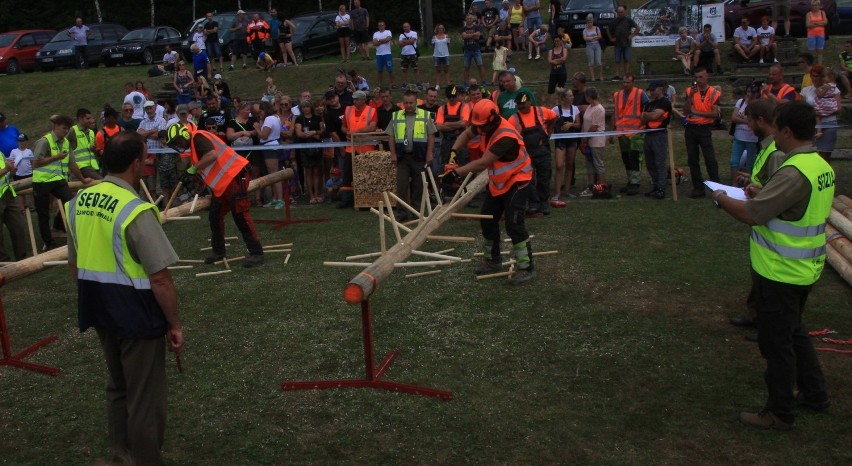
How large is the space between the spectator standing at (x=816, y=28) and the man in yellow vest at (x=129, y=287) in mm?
17442

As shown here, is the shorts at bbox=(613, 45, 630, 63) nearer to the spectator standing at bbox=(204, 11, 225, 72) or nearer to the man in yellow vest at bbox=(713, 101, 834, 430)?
the spectator standing at bbox=(204, 11, 225, 72)

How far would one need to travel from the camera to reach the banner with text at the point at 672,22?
66.3 ft

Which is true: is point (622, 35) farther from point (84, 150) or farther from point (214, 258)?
point (214, 258)

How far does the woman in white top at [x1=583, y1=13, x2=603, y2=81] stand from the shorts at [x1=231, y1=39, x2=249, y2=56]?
32.5 feet

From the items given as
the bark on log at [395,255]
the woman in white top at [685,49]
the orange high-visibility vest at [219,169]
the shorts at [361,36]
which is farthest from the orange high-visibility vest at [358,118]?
the shorts at [361,36]

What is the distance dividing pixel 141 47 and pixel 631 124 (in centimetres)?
1984

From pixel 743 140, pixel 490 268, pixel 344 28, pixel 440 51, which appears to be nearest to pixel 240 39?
pixel 344 28

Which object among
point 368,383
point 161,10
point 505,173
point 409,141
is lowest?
point 368,383

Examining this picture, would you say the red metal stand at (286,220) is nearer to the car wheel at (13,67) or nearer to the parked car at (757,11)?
the parked car at (757,11)

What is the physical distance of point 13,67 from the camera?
2831 cm

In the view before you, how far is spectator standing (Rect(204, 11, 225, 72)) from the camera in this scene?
77.2 ft

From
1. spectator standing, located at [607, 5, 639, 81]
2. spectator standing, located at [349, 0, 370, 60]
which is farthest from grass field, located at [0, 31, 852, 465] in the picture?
spectator standing, located at [349, 0, 370, 60]

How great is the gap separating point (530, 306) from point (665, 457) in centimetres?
300

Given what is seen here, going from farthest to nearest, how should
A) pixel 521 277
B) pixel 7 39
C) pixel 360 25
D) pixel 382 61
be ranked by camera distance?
1. pixel 7 39
2. pixel 360 25
3. pixel 382 61
4. pixel 521 277
